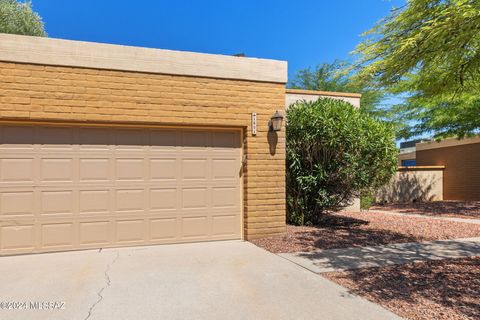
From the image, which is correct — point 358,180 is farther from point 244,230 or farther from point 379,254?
point 244,230

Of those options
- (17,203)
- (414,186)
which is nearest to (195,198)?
(17,203)

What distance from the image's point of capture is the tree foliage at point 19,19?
61.7 ft

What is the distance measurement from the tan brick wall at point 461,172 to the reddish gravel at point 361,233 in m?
8.52

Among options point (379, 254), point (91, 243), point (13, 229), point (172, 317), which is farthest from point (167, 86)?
point (379, 254)

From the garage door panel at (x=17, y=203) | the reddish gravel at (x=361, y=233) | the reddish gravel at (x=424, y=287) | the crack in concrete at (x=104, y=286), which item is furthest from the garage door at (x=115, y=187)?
the reddish gravel at (x=424, y=287)

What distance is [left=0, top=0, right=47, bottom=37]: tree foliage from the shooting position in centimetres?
1881

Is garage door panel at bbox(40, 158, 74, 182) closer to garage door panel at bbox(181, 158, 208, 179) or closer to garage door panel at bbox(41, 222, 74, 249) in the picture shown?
garage door panel at bbox(41, 222, 74, 249)

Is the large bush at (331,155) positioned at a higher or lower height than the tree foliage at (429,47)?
lower

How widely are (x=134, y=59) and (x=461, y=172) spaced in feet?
55.3

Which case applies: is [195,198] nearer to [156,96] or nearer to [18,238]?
[156,96]

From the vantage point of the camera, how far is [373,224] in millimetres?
9141

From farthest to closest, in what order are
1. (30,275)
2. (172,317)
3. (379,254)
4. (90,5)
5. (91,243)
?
1. (90,5)
2. (91,243)
3. (379,254)
4. (30,275)
5. (172,317)

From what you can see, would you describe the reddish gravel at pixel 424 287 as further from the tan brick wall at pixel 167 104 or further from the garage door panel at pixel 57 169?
the garage door panel at pixel 57 169

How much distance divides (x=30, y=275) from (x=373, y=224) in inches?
301
